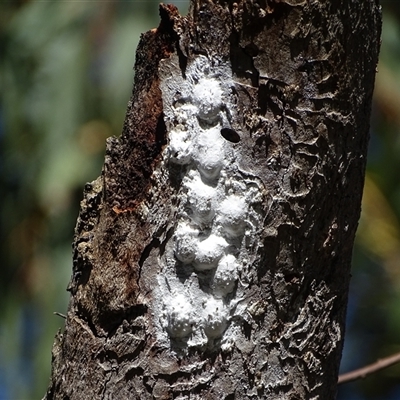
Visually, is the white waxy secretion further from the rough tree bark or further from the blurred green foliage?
the blurred green foliage

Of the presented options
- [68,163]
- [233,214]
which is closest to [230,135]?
[233,214]

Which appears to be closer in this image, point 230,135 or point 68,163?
point 230,135

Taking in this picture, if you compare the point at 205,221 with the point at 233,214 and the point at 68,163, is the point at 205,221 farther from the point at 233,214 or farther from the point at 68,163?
the point at 68,163

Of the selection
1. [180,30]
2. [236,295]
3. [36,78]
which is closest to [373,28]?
[180,30]

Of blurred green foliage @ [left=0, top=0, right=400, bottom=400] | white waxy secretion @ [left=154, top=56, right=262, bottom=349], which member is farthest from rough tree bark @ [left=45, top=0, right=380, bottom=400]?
blurred green foliage @ [left=0, top=0, right=400, bottom=400]

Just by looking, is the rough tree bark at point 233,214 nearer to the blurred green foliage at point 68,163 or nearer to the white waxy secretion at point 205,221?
the white waxy secretion at point 205,221

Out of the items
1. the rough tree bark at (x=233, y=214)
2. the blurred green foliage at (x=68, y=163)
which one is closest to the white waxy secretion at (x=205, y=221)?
the rough tree bark at (x=233, y=214)
